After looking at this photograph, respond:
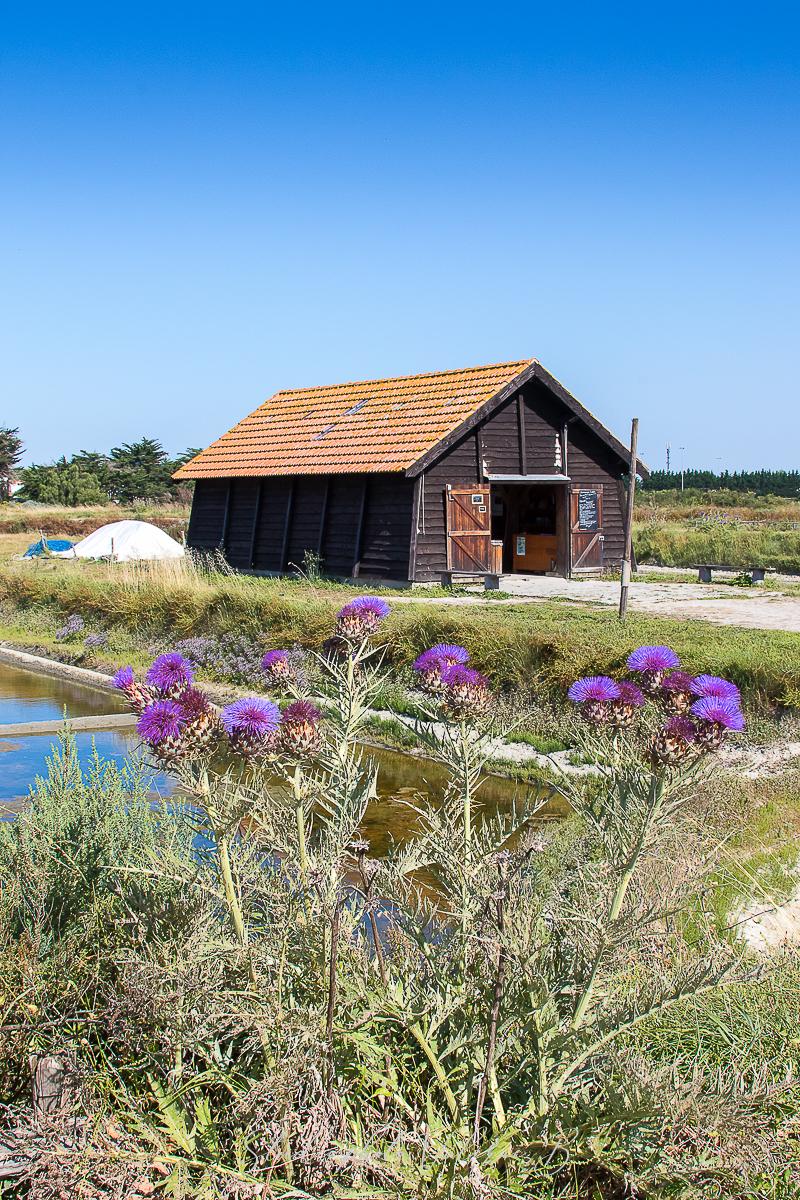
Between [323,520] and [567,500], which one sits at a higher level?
[567,500]

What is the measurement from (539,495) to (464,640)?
1403 cm

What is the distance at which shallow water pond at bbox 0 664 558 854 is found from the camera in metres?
9.45

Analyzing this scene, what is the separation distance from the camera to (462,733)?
338 cm

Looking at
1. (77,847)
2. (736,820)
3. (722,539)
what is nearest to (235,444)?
A: (722,539)

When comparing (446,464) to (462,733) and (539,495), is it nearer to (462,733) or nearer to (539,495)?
(539,495)

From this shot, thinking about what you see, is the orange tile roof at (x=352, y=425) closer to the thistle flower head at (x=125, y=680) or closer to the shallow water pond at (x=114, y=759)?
the shallow water pond at (x=114, y=759)

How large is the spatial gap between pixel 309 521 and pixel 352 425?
240 centimetres

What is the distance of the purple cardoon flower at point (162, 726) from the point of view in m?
3.01

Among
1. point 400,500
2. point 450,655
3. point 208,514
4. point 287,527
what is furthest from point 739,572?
point 450,655

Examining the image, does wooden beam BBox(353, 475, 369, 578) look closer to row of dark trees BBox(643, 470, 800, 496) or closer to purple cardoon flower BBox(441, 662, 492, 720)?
purple cardoon flower BBox(441, 662, 492, 720)

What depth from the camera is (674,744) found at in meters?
2.94

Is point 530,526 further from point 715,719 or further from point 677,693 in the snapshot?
point 715,719

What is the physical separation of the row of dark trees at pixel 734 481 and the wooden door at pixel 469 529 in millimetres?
59561

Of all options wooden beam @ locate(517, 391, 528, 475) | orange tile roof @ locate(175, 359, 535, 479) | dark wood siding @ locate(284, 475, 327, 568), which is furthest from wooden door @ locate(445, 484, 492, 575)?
dark wood siding @ locate(284, 475, 327, 568)
